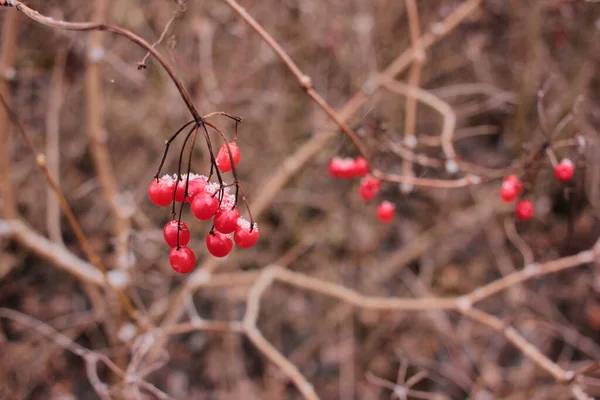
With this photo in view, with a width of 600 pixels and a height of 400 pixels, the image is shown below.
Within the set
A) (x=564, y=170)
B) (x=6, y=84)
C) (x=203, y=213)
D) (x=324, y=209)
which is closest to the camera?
(x=203, y=213)

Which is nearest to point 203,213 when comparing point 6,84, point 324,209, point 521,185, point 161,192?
point 161,192

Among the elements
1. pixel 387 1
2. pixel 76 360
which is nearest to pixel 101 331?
pixel 76 360

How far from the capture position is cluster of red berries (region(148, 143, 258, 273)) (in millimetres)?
916

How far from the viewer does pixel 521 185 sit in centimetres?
165

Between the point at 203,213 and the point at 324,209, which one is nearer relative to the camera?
the point at 203,213

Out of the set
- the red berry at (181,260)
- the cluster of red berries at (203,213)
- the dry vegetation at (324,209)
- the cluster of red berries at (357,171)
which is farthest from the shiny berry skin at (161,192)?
the dry vegetation at (324,209)

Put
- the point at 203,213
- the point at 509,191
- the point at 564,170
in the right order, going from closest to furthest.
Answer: the point at 203,213 < the point at 564,170 < the point at 509,191

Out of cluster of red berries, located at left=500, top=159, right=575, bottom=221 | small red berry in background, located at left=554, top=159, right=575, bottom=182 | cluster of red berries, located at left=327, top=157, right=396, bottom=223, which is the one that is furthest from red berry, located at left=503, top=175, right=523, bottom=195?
cluster of red berries, located at left=327, top=157, right=396, bottom=223

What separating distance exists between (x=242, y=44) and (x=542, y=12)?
207 cm

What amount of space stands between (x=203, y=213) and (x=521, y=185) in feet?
3.93

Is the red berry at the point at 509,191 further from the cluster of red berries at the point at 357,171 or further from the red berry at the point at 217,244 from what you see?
the red berry at the point at 217,244

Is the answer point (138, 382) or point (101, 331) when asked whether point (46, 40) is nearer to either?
point (101, 331)

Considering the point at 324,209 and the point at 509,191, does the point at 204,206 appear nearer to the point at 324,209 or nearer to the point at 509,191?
the point at 509,191

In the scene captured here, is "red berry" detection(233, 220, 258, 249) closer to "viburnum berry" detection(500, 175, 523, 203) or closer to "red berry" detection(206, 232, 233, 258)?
"red berry" detection(206, 232, 233, 258)
